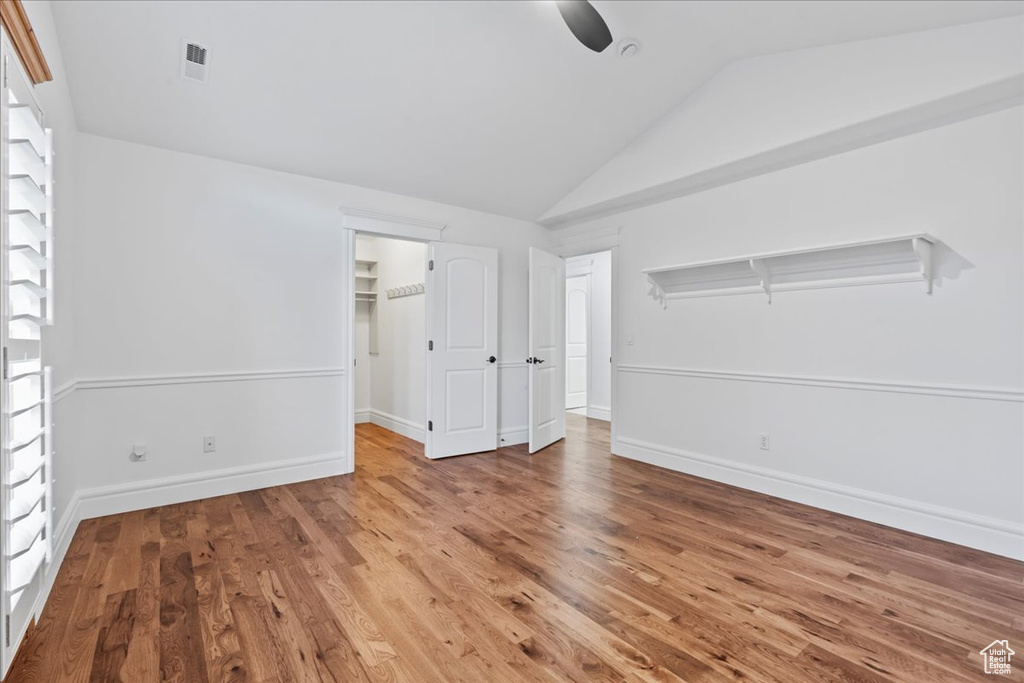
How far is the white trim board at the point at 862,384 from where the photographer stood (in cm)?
263

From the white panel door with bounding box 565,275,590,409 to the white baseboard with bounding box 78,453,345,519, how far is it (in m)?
4.45

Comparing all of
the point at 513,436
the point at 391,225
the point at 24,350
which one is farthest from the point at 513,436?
the point at 24,350

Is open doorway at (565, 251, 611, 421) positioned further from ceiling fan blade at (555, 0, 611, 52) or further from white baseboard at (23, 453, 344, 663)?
ceiling fan blade at (555, 0, 611, 52)

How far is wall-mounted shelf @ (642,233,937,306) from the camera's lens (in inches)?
114

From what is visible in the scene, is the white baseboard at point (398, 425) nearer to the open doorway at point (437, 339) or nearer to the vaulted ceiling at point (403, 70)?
the open doorway at point (437, 339)

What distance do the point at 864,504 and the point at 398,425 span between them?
14.8ft

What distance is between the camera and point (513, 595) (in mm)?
2154

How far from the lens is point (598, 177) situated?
15.1 ft

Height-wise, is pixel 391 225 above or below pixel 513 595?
above

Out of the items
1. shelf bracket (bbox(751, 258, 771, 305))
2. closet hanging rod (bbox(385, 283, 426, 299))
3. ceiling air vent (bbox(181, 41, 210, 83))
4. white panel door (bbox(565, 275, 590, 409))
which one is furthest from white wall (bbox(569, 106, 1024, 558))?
ceiling air vent (bbox(181, 41, 210, 83))

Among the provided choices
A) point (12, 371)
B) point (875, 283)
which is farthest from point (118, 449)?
point (875, 283)

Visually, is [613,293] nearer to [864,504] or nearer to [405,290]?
[405,290]

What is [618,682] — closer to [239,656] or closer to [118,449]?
[239,656]

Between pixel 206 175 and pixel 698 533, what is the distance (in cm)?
420
